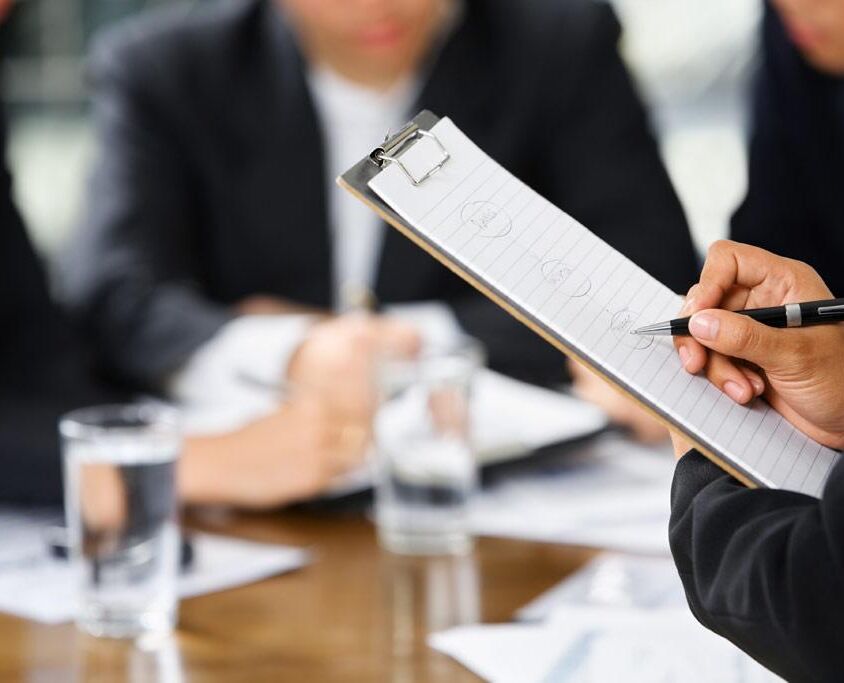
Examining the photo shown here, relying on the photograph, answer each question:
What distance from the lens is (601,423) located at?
1.16 meters

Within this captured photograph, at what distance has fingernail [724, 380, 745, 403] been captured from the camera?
1.80 feet

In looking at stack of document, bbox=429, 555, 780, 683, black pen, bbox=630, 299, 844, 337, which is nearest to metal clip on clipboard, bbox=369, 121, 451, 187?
black pen, bbox=630, 299, 844, 337

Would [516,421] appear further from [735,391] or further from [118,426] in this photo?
[735,391]

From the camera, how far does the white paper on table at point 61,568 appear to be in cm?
82

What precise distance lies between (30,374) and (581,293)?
0.85 m

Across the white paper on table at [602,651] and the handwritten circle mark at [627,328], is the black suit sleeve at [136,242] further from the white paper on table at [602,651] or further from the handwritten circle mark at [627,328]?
the handwritten circle mark at [627,328]

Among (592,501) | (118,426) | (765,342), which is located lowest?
(592,501)

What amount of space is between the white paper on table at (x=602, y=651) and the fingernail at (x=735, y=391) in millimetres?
193

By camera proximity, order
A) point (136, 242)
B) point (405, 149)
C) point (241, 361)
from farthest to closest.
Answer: point (136, 242)
point (241, 361)
point (405, 149)

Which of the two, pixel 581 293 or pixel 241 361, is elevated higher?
pixel 581 293

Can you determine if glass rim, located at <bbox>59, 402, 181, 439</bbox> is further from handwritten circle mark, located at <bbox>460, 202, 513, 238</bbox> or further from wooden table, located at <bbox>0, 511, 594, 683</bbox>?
handwritten circle mark, located at <bbox>460, 202, 513, 238</bbox>

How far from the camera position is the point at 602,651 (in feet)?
2.31

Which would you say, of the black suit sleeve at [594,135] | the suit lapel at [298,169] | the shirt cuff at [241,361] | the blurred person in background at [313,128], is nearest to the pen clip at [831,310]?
the shirt cuff at [241,361]

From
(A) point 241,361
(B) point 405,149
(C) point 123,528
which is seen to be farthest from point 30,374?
(B) point 405,149
